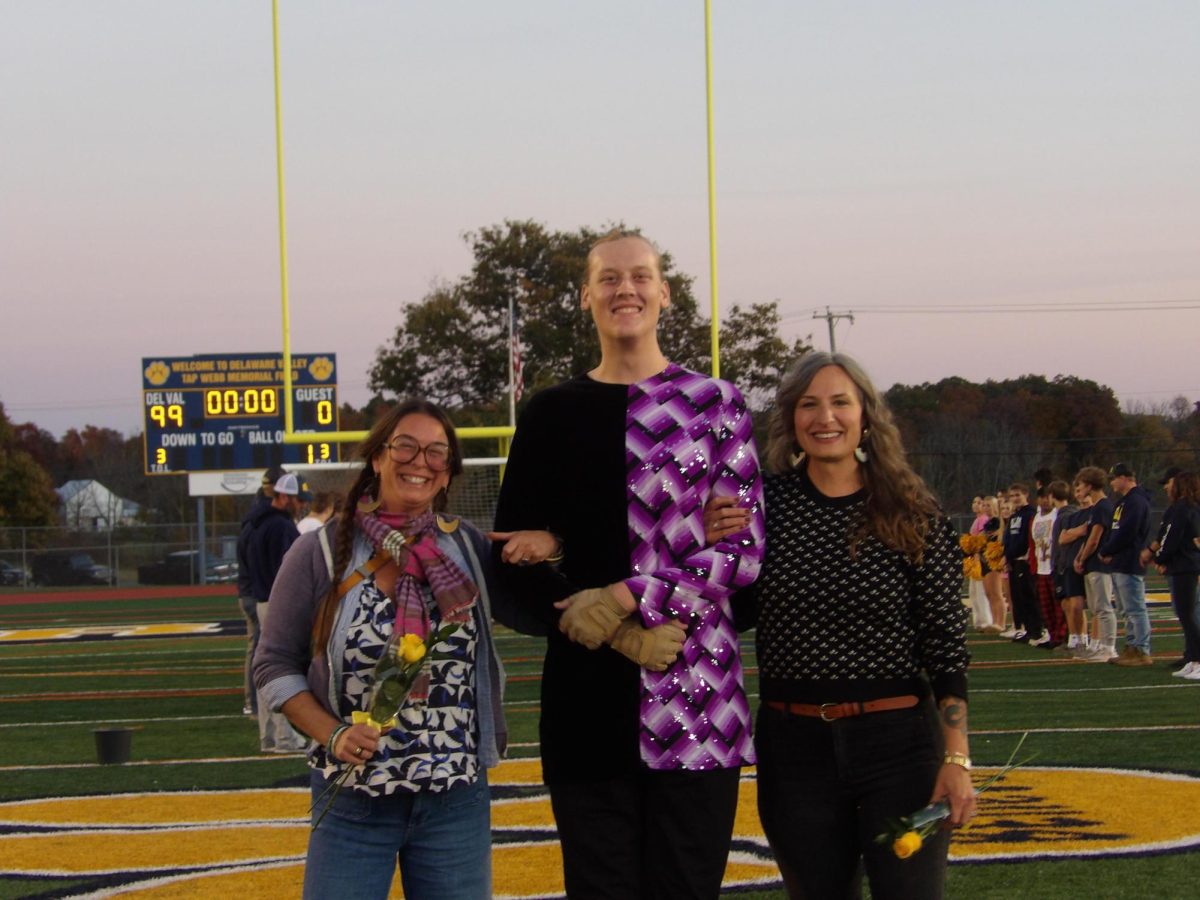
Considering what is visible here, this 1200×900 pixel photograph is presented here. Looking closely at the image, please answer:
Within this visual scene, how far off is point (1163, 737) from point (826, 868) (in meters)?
6.71

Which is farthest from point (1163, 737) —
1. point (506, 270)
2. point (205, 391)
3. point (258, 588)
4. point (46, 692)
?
point (506, 270)

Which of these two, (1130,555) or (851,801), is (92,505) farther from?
(851,801)

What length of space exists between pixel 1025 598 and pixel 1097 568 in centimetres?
331

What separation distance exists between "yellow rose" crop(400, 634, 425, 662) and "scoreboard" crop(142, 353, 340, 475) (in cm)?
3443

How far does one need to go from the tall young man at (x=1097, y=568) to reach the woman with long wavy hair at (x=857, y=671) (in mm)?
11314

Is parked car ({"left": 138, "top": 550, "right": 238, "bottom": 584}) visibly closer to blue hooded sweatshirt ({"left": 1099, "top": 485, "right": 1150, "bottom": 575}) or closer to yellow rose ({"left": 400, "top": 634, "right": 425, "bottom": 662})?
blue hooded sweatshirt ({"left": 1099, "top": 485, "right": 1150, "bottom": 575})

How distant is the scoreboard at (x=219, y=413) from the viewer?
1485 inches

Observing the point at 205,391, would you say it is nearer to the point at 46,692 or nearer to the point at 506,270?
the point at 506,270

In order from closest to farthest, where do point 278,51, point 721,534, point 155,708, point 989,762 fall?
point 721,534
point 989,762
point 155,708
point 278,51

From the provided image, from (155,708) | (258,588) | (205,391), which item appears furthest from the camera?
(205,391)

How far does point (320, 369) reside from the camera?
38.6m

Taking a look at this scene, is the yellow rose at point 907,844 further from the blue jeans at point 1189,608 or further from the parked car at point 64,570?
the parked car at point 64,570

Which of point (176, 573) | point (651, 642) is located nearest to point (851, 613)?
point (651, 642)

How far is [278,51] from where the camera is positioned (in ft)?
71.2
